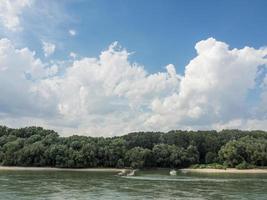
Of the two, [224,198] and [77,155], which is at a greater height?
[77,155]

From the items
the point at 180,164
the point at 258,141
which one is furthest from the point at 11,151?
the point at 258,141

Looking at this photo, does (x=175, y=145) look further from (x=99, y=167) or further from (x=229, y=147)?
(x=99, y=167)

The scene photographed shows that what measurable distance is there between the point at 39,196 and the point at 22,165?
9192cm

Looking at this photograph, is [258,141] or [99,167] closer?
[99,167]

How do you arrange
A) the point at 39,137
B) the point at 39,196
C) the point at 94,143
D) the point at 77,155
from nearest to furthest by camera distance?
the point at 39,196 < the point at 77,155 < the point at 94,143 < the point at 39,137

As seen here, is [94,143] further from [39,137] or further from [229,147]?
[229,147]

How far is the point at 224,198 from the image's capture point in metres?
60.6

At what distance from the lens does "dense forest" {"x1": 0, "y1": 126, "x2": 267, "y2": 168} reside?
485ft

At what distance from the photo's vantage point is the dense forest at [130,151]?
5817 inches

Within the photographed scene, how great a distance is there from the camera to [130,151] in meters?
154

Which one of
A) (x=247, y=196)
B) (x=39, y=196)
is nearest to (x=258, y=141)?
(x=247, y=196)

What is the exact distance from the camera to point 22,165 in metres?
148

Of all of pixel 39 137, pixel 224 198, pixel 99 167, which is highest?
pixel 39 137

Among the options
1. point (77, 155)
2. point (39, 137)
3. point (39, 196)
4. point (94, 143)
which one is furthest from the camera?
point (39, 137)
